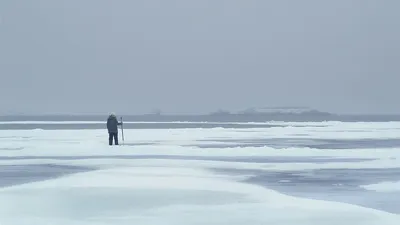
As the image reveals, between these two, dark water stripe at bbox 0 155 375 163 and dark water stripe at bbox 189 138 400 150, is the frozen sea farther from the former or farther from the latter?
dark water stripe at bbox 189 138 400 150

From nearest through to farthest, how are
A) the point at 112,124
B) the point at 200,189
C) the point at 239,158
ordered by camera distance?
the point at 200,189
the point at 239,158
the point at 112,124

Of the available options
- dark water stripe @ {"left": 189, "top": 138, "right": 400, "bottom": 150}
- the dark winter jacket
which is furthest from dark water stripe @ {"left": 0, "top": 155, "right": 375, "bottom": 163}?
dark water stripe @ {"left": 189, "top": 138, "right": 400, "bottom": 150}

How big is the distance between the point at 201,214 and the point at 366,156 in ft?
35.0

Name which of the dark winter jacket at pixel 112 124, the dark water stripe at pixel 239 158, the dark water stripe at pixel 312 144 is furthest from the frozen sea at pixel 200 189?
the dark water stripe at pixel 312 144

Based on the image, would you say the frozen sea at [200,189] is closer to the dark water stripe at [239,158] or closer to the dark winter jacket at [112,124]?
the dark water stripe at [239,158]

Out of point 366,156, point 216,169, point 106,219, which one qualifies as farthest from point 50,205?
point 366,156

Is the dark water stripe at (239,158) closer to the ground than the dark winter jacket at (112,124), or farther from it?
closer to the ground

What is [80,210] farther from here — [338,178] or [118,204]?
[338,178]

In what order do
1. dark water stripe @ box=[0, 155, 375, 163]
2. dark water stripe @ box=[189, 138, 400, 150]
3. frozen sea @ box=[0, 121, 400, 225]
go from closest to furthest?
frozen sea @ box=[0, 121, 400, 225] < dark water stripe @ box=[0, 155, 375, 163] < dark water stripe @ box=[189, 138, 400, 150]

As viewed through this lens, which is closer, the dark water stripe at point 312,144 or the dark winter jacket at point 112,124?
the dark winter jacket at point 112,124

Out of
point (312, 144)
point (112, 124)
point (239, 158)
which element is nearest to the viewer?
point (239, 158)

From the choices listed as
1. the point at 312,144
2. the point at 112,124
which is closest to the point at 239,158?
the point at 112,124

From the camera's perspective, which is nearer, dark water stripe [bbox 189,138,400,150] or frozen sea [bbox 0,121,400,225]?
frozen sea [bbox 0,121,400,225]

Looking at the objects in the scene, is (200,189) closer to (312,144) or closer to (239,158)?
(239,158)
